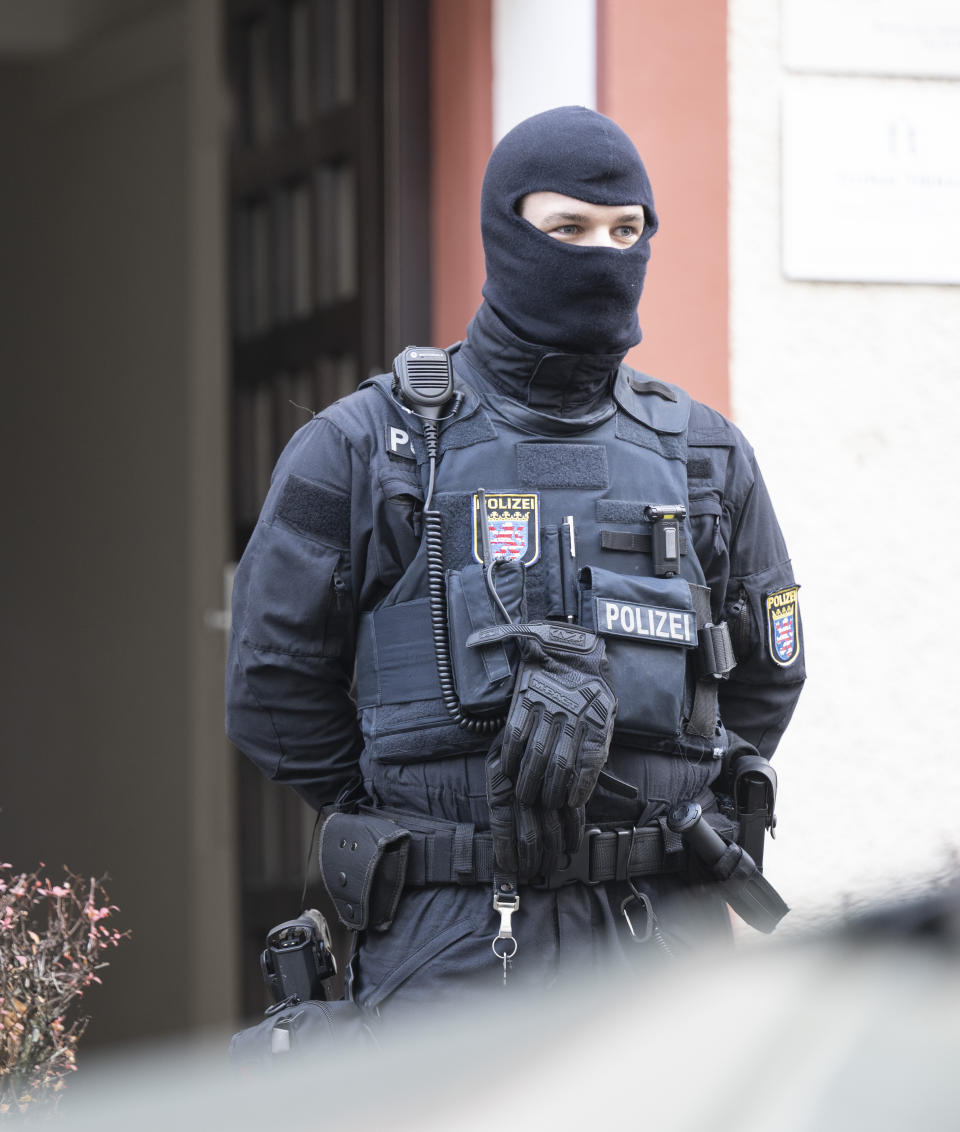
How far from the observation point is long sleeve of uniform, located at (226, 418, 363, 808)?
1931 millimetres

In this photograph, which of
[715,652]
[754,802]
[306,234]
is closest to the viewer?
[715,652]

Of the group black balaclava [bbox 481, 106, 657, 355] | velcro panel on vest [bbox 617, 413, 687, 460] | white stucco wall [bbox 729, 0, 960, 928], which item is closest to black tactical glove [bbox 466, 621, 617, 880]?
velcro panel on vest [bbox 617, 413, 687, 460]

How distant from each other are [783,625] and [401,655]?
60 centimetres

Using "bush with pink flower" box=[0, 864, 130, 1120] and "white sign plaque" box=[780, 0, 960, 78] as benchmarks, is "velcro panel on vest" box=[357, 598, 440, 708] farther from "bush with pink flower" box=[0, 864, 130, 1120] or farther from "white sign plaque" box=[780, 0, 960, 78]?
"white sign plaque" box=[780, 0, 960, 78]

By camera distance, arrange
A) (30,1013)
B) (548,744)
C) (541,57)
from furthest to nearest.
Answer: (541,57) → (30,1013) → (548,744)

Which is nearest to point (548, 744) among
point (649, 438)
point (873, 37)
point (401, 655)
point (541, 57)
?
point (401, 655)

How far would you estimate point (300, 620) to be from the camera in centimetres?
193

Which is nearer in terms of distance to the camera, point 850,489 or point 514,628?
point 514,628

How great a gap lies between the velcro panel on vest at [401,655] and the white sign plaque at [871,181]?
65.3 inches

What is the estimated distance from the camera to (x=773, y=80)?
3223mm

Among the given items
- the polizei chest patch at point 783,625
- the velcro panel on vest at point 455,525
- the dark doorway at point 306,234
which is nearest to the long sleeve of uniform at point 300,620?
the velcro panel on vest at point 455,525

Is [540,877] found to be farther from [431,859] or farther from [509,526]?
[509,526]

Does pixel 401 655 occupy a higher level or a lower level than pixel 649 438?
lower

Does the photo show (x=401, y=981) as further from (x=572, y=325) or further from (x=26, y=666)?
(x=26, y=666)
